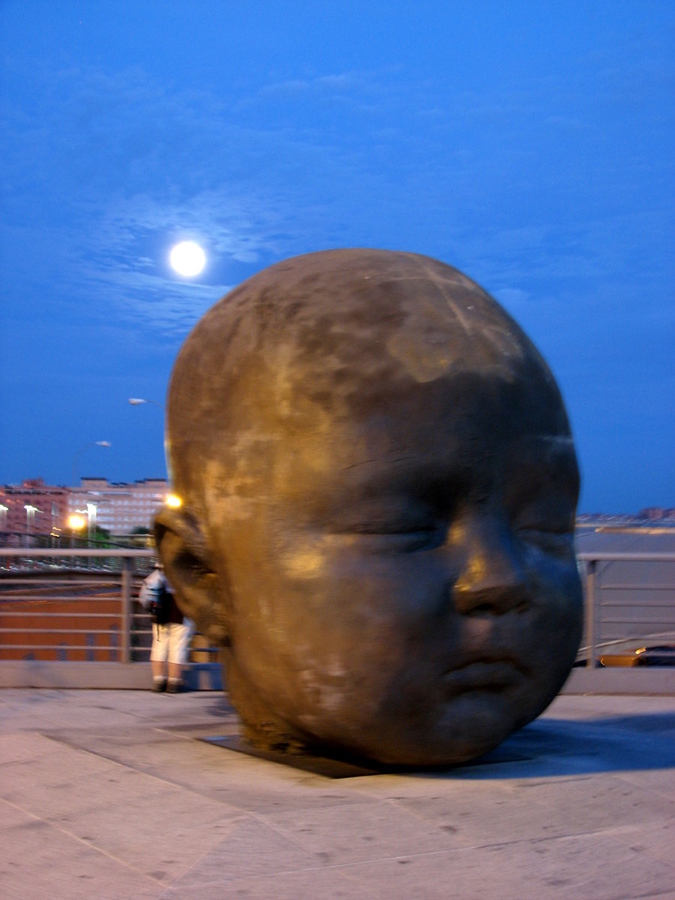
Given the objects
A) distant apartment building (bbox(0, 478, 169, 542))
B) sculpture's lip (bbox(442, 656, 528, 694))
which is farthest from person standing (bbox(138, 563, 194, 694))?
distant apartment building (bbox(0, 478, 169, 542))

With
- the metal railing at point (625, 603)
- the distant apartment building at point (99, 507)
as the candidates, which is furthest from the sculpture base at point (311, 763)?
the distant apartment building at point (99, 507)

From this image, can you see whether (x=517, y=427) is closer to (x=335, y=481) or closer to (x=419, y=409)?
(x=419, y=409)

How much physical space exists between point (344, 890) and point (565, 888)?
2.43ft

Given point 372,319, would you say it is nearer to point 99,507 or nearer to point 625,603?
point 625,603

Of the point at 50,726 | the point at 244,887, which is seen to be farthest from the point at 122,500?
the point at 244,887

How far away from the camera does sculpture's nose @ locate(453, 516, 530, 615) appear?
4.12 metres

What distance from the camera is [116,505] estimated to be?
1970 inches

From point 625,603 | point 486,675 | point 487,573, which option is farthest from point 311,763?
point 625,603

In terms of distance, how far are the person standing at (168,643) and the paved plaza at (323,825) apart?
10.8ft

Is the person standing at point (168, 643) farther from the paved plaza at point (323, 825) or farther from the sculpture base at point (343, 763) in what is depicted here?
the sculpture base at point (343, 763)

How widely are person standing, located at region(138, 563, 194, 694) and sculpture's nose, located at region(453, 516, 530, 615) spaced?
4.90m

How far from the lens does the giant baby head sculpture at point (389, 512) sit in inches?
162

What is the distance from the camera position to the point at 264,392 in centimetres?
446

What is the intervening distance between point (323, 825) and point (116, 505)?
47818 millimetres
